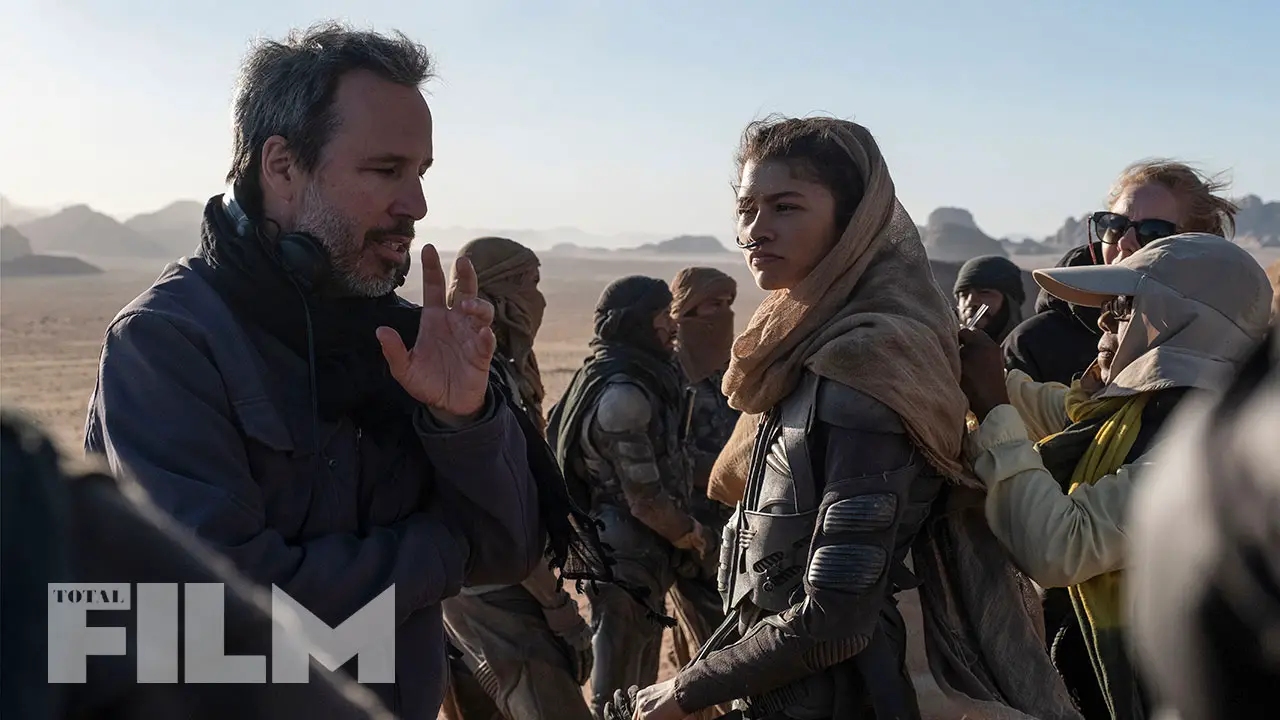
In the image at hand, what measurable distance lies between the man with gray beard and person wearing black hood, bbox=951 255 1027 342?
4104 mm

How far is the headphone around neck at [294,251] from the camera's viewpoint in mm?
2260

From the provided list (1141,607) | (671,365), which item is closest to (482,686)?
(671,365)

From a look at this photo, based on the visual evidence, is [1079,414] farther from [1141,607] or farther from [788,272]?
[1141,607]

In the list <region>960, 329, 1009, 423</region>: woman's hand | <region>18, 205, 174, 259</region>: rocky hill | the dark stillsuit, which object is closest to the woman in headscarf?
the dark stillsuit

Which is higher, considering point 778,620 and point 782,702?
point 778,620

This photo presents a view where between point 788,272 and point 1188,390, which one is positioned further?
point 788,272

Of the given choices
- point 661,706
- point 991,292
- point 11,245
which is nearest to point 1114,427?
point 661,706

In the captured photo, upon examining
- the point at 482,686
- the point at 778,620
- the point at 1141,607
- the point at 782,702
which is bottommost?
the point at 482,686

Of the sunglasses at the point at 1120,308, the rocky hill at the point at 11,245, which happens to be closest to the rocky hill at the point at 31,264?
the rocky hill at the point at 11,245

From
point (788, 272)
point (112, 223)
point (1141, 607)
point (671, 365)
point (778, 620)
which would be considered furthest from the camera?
point (112, 223)

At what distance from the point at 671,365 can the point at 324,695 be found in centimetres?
438

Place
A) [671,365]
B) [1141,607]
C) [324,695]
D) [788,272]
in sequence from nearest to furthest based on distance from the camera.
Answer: [1141,607]
[324,695]
[788,272]
[671,365]

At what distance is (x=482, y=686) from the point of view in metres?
4.43

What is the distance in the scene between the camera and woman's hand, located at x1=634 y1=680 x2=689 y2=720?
283cm
